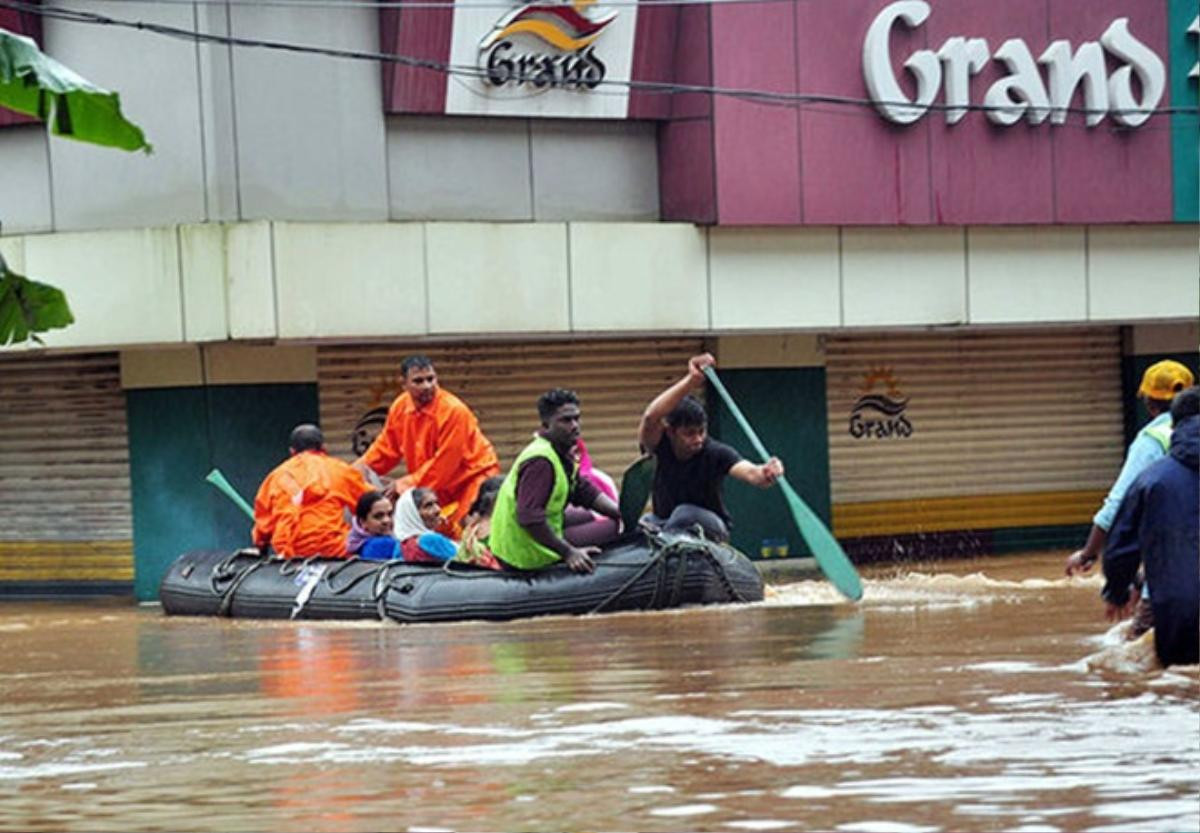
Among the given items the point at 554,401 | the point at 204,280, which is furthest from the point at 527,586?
the point at 204,280

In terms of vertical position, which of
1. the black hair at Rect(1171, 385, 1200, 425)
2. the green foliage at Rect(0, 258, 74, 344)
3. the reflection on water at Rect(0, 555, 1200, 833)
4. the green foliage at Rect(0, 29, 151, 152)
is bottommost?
the reflection on water at Rect(0, 555, 1200, 833)

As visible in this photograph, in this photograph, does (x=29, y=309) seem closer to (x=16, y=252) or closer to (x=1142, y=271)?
(x=16, y=252)

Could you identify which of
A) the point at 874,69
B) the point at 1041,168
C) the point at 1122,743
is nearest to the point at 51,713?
the point at 1122,743

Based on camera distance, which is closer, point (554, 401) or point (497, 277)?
point (554, 401)

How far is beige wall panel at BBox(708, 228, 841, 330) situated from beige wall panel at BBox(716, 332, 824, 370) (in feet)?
2.33

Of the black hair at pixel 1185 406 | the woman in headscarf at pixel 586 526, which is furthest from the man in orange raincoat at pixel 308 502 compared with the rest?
the black hair at pixel 1185 406

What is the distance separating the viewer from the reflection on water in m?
9.92

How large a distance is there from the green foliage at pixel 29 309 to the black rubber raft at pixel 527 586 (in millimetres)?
5500

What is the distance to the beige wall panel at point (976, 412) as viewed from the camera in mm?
26969

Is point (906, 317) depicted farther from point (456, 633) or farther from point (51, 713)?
point (51, 713)

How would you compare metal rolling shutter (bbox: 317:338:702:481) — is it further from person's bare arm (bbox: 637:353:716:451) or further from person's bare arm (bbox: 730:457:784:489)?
person's bare arm (bbox: 730:457:784:489)

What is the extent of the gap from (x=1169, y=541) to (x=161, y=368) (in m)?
12.4

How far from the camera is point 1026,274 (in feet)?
86.7

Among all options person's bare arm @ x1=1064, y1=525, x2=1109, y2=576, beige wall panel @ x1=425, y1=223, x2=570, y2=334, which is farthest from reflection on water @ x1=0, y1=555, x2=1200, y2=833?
beige wall panel @ x1=425, y1=223, x2=570, y2=334
